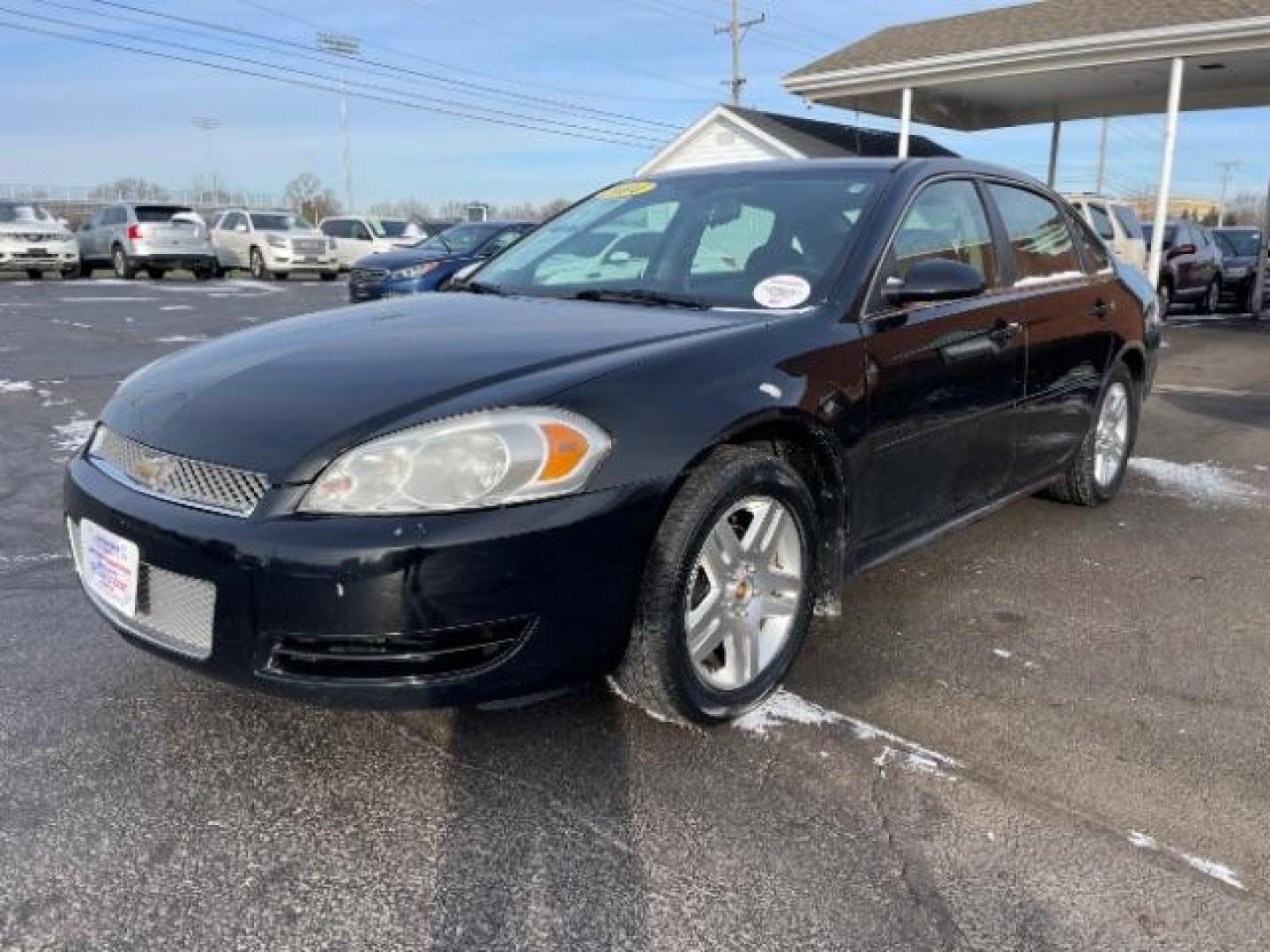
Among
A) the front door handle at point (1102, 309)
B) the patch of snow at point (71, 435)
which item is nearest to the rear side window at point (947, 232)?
the front door handle at point (1102, 309)

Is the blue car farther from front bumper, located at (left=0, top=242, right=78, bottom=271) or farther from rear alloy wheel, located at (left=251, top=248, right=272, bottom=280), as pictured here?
front bumper, located at (left=0, top=242, right=78, bottom=271)

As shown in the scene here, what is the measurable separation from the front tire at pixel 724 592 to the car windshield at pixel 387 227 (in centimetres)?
2436

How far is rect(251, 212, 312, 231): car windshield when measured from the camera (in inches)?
983

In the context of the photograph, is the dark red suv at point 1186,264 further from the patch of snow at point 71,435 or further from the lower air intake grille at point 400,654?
the lower air intake grille at point 400,654

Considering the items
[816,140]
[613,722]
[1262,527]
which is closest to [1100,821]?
[613,722]

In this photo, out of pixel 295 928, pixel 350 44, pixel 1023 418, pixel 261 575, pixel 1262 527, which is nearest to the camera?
pixel 295 928

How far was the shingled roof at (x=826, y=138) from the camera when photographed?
2050 cm

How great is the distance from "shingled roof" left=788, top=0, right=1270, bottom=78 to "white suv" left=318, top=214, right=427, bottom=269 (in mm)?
11972

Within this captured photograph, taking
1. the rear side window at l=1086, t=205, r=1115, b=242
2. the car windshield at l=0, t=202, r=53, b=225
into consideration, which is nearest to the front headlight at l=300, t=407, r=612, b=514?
the rear side window at l=1086, t=205, r=1115, b=242

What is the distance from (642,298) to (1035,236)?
1937 mm

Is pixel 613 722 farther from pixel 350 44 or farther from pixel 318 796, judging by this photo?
pixel 350 44

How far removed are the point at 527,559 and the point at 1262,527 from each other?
13.4 ft

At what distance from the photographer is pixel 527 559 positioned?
2264mm

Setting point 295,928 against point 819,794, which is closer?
point 295,928
